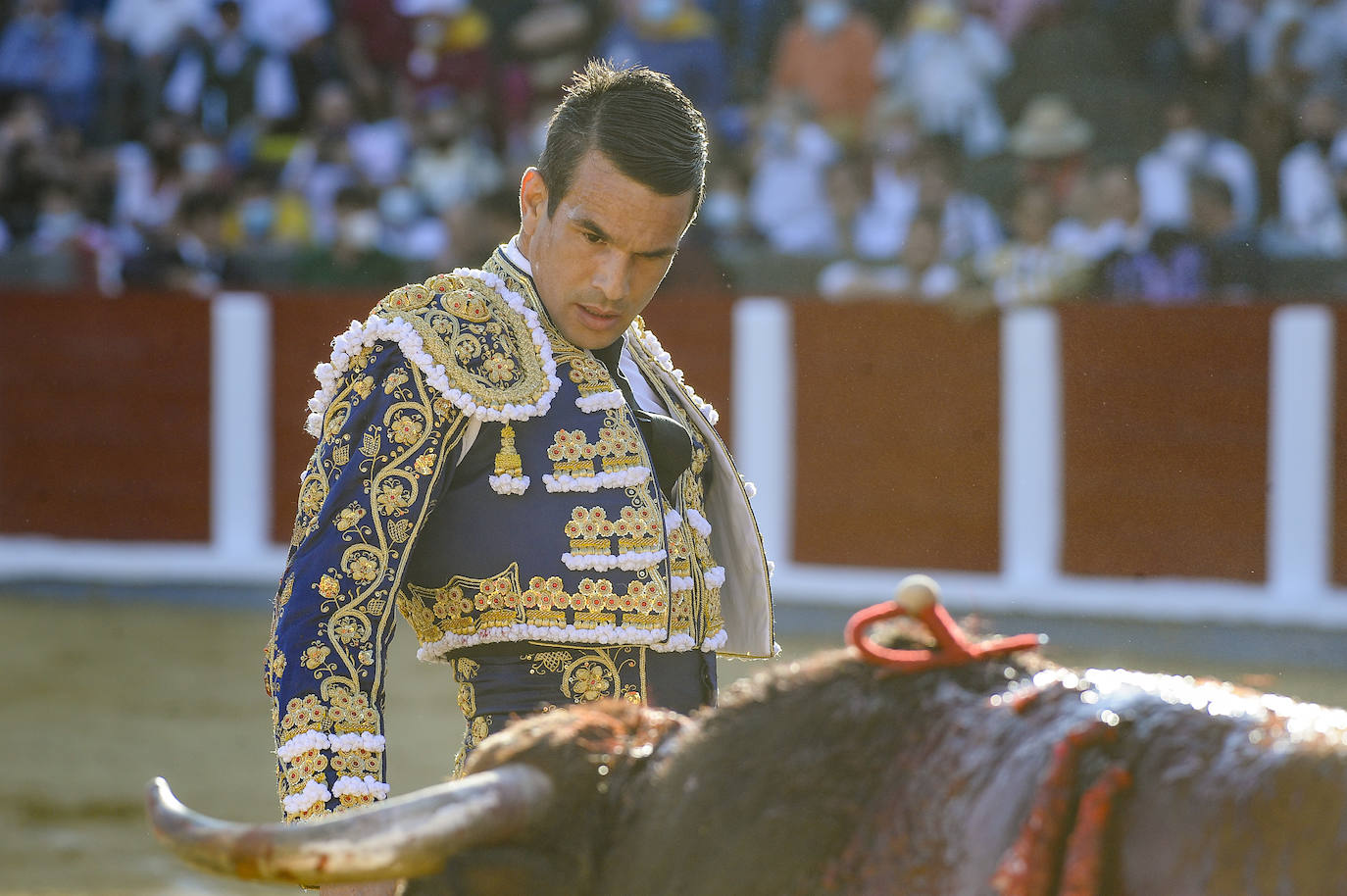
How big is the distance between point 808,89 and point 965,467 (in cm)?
226

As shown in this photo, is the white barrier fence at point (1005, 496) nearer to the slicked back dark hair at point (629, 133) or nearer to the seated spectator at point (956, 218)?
the seated spectator at point (956, 218)

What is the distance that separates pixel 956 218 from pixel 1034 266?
1.59 ft

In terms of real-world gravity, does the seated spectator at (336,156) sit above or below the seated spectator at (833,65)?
below

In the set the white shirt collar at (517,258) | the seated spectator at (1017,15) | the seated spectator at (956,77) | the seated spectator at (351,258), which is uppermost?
the seated spectator at (1017,15)

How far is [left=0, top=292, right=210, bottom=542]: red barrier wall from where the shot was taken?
8.12 metres

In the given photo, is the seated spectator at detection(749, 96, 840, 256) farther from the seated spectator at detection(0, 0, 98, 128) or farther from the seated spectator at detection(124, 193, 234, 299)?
the seated spectator at detection(0, 0, 98, 128)

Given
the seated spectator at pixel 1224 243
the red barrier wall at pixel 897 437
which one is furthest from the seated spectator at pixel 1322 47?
the red barrier wall at pixel 897 437

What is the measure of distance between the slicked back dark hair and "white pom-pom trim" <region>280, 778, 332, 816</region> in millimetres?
638

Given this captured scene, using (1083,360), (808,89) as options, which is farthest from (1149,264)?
(808,89)

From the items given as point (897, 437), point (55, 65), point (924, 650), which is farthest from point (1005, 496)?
A: point (924, 650)

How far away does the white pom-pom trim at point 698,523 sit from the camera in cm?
193

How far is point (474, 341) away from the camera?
1783 mm

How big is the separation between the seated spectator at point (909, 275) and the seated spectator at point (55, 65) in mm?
4821

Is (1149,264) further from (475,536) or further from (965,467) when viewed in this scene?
(475,536)
